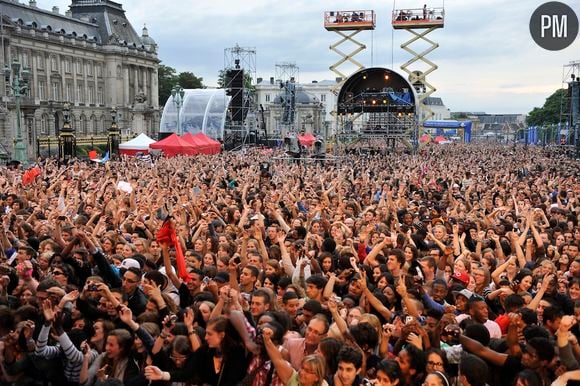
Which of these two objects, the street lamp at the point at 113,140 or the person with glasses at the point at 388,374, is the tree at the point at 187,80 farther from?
the person with glasses at the point at 388,374

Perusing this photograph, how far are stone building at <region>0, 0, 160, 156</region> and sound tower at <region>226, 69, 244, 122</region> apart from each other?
20177 millimetres

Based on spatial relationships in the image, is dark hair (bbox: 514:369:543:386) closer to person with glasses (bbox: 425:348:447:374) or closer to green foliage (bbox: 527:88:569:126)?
person with glasses (bbox: 425:348:447:374)

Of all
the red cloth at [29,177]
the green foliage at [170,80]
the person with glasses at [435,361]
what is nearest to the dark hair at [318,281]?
the person with glasses at [435,361]

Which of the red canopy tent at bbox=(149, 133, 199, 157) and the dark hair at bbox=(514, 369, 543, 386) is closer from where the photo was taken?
the dark hair at bbox=(514, 369, 543, 386)

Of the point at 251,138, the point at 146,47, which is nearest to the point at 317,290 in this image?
the point at 251,138

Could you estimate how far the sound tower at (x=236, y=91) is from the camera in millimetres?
52312

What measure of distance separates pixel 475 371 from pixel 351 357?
85 centimetres

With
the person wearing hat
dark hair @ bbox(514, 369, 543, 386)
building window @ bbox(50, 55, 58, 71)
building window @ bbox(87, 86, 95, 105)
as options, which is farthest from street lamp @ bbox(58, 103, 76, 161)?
building window @ bbox(87, 86, 95, 105)

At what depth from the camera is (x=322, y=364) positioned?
4.20 metres

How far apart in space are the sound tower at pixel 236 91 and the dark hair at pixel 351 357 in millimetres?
48787

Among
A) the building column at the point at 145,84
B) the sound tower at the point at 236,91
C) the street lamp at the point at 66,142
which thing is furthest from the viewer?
the building column at the point at 145,84

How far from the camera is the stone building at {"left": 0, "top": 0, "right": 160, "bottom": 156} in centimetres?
6525

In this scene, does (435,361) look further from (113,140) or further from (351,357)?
(113,140)

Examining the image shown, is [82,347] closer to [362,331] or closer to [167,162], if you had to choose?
[362,331]
